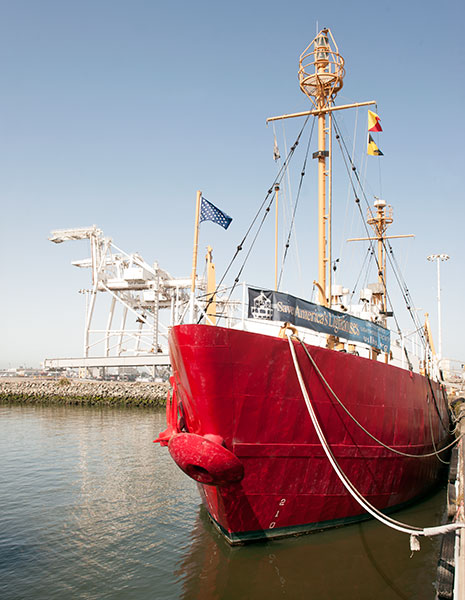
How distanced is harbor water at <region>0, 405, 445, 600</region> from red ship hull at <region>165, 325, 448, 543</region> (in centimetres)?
64

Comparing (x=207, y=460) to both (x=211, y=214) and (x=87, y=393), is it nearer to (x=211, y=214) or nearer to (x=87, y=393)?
(x=211, y=214)

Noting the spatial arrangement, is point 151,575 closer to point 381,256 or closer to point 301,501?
point 301,501

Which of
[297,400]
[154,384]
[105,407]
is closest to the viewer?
[297,400]

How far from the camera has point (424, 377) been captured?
14.6 metres

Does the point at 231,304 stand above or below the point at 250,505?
above

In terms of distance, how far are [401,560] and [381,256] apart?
16467 mm

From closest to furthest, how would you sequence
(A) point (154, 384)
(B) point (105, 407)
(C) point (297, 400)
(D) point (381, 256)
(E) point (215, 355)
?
1. (E) point (215, 355)
2. (C) point (297, 400)
3. (D) point (381, 256)
4. (B) point (105, 407)
5. (A) point (154, 384)

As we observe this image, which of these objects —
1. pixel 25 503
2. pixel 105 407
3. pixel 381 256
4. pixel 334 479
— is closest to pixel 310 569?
pixel 334 479

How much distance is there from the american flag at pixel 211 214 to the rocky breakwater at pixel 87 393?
3410 cm

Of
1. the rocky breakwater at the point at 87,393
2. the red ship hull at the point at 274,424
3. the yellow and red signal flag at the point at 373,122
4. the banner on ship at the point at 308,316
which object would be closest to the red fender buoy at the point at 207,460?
the red ship hull at the point at 274,424

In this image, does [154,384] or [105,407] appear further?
[154,384]

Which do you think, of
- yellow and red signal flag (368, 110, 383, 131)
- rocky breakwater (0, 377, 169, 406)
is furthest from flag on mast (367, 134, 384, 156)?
rocky breakwater (0, 377, 169, 406)

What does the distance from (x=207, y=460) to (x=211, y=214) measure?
5.73 meters

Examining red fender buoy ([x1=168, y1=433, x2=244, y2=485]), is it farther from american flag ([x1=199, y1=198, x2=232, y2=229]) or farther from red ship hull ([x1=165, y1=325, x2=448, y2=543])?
american flag ([x1=199, y1=198, x2=232, y2=229])
